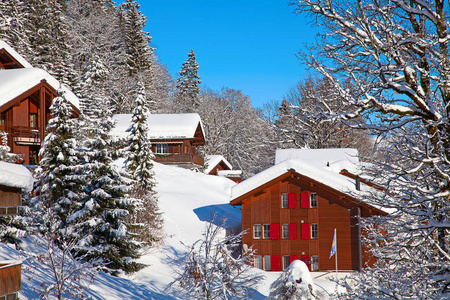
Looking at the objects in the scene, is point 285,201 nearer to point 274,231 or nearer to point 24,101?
point 274,231

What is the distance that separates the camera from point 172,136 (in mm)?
55719

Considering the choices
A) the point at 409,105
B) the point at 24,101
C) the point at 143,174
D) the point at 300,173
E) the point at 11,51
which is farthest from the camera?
the point at 11,51

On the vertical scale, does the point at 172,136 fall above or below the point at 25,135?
above

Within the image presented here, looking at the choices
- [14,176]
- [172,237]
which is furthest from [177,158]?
[14,176]

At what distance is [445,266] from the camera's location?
7445mm

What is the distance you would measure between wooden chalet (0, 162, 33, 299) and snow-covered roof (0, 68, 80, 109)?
23.0m

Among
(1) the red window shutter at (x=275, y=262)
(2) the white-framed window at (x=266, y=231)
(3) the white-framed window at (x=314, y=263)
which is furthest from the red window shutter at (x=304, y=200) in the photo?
(1) the red window shutter at (x=275, y=262)

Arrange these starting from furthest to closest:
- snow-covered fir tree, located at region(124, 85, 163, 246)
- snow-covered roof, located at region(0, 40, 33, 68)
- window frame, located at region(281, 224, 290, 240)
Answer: snow-covered roof, located at region(0, 40, 33, 68) < window frame, located at region(281, 224, 290, 240) < snow-covered fir tree, located at region(124, 85, 163, 246)

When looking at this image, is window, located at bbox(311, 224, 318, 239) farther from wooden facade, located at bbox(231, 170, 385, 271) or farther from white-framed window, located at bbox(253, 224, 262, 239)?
white-framed window, located at bbox(253, 224, 262, 239)

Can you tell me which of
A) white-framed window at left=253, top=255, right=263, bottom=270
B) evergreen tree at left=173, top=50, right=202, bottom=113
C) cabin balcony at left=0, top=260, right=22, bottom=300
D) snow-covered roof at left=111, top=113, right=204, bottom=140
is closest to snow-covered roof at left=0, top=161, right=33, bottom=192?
cabin balcony at left=0, top=260, right=22, bottom=300

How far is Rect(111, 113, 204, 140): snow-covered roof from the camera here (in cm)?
5522

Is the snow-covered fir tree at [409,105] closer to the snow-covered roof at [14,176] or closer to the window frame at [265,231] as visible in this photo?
the snow-covered roof at [14,176]

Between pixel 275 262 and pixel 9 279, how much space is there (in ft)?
81.7

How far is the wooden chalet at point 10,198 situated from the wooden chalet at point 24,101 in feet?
78.6
